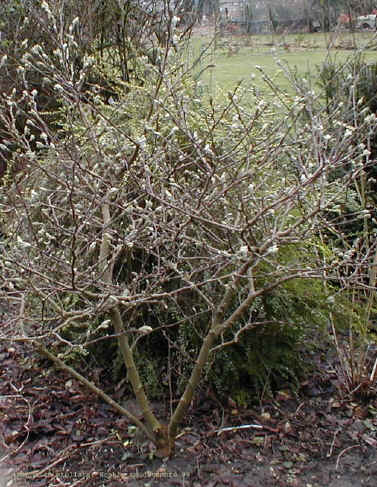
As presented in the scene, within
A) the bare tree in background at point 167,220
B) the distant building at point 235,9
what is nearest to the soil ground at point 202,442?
the bare tree in background at point 167,220

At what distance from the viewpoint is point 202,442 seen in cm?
236

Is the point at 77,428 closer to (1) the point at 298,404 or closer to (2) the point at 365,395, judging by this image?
(1) the point at 298,404

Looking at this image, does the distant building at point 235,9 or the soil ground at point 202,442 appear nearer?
the soil ground at point 202,442

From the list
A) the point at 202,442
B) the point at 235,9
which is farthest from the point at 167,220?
the point at 235,9

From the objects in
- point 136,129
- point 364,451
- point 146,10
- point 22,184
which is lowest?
point 364,451

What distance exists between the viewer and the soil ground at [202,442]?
7.10 feet

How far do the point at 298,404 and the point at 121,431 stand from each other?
910mm

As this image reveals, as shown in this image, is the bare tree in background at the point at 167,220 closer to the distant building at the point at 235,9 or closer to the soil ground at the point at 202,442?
the soil ground at the point at 202,442

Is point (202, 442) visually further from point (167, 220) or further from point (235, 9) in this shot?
point (235, 9)

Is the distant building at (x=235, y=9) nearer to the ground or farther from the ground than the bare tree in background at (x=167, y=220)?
farther from the ground

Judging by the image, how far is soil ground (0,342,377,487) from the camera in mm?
2164

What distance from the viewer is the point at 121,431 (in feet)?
8.04

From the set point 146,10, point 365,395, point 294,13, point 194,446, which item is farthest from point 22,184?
point 294,13

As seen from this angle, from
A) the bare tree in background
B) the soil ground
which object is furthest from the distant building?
the soil ground
